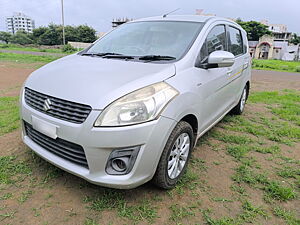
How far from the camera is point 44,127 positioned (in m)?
1.96

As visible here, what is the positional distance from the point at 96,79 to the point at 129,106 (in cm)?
43

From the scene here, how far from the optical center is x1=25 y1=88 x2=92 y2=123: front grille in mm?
1761

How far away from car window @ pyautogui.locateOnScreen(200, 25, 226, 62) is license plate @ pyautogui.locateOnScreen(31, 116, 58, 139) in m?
1.64

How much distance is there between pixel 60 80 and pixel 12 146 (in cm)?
142

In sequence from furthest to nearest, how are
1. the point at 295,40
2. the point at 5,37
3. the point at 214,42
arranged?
the point at 295,40, the point at 5,37, the point at 214,42

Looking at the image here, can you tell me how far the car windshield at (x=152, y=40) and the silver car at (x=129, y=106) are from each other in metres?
0.01

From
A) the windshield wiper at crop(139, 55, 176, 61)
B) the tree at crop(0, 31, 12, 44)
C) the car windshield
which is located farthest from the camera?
the tree at crop(0, 31, 12, 44)

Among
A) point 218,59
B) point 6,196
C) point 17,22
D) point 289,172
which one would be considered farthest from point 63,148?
point 17,22

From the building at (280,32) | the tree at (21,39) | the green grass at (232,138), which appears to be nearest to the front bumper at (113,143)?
the green grass at (232,138)

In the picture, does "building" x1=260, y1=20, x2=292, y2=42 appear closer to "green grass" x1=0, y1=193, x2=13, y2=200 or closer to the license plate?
the license plate

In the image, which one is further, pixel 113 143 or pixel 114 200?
pixel 114 200

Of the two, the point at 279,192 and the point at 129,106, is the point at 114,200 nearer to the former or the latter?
the point at 129,106

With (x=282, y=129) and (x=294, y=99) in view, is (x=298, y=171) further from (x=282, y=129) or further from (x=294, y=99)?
(x=294, y=99)

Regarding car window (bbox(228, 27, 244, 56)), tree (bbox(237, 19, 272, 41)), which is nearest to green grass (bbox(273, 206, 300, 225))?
car window (bbox(228, 27, 244, 56))
